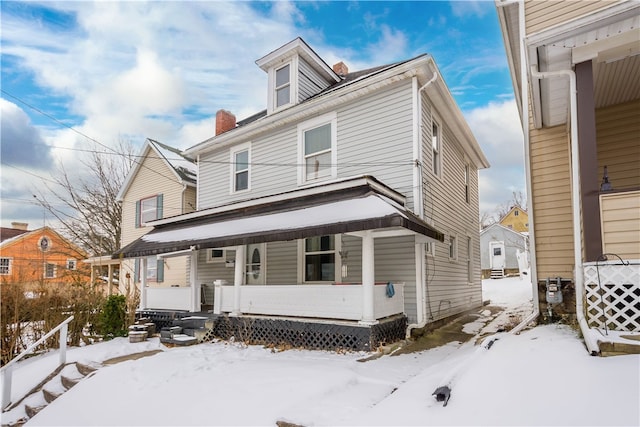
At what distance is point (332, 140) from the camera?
1041 cm

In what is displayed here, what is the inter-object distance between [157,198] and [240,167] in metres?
6.65

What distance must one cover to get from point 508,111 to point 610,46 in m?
19.1

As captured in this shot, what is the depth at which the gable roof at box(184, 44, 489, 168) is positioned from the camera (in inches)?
352

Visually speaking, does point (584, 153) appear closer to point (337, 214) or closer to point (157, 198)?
point (337, 214)

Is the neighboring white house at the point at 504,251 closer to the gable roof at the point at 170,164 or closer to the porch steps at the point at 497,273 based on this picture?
the porch steps at the point at 497,273

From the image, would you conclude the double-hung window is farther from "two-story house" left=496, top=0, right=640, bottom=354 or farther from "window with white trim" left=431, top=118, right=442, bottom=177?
"two-story house" left=496, top=0, right=640, bottom=354

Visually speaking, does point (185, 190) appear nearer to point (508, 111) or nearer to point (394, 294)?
point (394, 294)

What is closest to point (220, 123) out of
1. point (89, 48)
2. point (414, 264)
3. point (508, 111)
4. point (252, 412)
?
point (89, 48)

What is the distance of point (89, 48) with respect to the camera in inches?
453

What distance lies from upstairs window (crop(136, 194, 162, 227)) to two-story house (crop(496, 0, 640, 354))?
1466cm

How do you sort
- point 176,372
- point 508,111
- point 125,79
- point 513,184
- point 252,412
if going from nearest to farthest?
point 252,412, point 176,372, point 125,79, point 508,111, point 513,184

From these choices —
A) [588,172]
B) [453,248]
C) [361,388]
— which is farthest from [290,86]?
[361,388]

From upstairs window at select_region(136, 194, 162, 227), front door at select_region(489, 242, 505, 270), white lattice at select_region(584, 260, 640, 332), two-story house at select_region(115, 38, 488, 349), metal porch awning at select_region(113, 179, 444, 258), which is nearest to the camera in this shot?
white lattice at select_region(584, 260, 640, 332)

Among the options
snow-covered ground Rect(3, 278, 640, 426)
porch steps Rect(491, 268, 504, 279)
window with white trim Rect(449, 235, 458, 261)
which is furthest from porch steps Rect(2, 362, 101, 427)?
porch steps Rect(491, 268, 504, 279)
